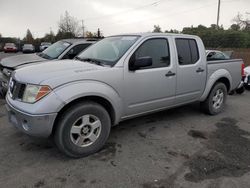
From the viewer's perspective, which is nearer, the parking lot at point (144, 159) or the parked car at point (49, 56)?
the parking lot at point (144, 159)

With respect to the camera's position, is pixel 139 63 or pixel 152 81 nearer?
pixel 139 63

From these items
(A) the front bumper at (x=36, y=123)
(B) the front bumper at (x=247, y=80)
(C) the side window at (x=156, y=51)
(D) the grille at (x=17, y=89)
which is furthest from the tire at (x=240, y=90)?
(D) the grille at (x=17, y=89)

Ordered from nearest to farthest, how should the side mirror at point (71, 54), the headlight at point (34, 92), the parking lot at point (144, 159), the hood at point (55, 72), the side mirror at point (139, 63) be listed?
the parking lot at point (144, 159) → the headlight at point (34, 92) → the hood at point (55, 72) → the side mirror at point (139, 63) → the side mirror at point (71, 54)

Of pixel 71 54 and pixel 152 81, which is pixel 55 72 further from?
pixel 71 54

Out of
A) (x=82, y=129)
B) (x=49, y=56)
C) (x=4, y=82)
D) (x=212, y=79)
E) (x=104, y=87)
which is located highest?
(x=49, y=56)

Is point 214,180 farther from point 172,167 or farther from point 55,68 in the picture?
point 55,68

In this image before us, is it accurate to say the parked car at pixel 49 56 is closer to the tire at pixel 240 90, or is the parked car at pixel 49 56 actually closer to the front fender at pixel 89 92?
the front fender at pixel 89 92

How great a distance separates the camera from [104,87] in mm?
3467

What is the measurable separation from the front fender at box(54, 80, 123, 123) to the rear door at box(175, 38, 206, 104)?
142cm

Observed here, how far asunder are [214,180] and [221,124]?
2211 millimetres

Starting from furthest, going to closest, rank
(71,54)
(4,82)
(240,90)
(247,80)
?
(247,80) → (240,90) → (71,54) → (4,82)

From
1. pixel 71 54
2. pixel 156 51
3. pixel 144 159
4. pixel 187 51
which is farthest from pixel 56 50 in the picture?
pixel 144 159

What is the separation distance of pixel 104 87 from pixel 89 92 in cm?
28

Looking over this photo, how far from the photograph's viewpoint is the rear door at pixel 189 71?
4523 mm
